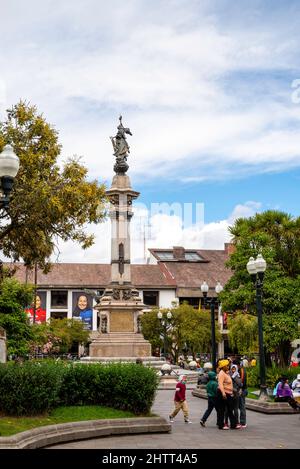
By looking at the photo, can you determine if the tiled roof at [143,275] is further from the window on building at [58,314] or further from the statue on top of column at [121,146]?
the statue on top of column at [121,146]

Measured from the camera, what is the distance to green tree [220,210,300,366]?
33541 mm

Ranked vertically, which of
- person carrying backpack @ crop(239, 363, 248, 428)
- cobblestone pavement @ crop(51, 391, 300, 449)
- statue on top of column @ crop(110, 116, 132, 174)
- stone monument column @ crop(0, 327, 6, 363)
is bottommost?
cobblestone pavement @ crop(51, 391, 300, 449)

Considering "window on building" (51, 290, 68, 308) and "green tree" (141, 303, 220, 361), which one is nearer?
"green tree" (141, 303, 220, 361)

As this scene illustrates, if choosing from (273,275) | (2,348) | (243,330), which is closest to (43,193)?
(2,348)

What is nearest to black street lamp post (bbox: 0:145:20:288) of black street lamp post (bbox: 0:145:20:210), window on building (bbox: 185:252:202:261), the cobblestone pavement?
black street lamp post (bbox: 0:145:20:210)

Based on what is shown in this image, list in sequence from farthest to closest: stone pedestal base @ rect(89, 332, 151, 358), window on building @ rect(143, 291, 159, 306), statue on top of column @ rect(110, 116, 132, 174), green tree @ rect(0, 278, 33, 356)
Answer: window on building @ rect(143, 291, 159, 306) → green tree @ rect(0, 278, 33, 356) → statue on top of column @ rect(110, 116, 132, 174) → stone pedestal base @ rect(89, 332, 151, 358)

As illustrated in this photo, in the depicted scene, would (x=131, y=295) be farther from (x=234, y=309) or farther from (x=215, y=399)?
(x=215, y=399)

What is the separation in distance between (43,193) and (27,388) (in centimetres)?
594

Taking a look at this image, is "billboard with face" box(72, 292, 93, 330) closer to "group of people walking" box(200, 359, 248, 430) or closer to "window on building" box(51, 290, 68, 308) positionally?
"window on building" box(51, 290, 68, 308)

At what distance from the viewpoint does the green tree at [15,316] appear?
3881 centimetres

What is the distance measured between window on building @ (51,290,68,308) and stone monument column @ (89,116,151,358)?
35.2 meters

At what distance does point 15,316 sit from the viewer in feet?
132

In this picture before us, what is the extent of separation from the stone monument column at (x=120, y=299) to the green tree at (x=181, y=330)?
20.9m

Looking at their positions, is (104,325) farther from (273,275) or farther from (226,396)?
(226,396)
